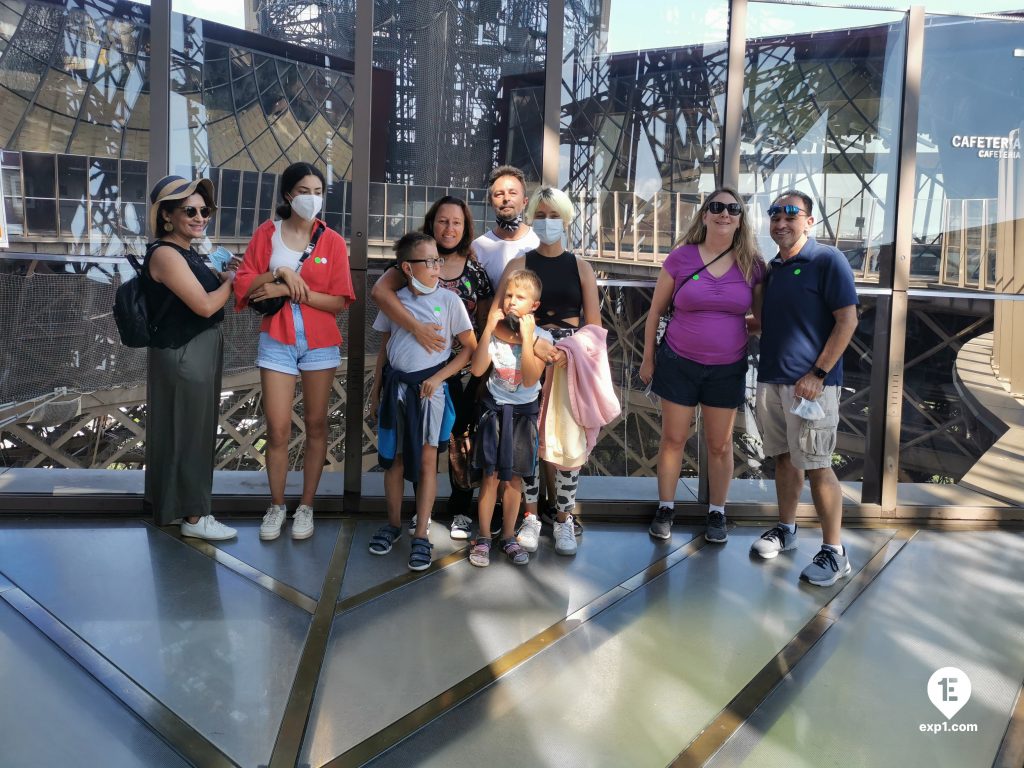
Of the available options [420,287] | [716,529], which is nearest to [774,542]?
[716,529]

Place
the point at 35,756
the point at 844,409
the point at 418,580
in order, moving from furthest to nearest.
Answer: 1. the point at 844,409
2. the point at 418,580
3. the point at 35,756

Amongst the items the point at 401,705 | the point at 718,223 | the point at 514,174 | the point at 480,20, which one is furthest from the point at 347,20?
the point at 401,705

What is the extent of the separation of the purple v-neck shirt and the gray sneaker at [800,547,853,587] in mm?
850

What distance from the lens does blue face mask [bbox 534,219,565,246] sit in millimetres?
2971

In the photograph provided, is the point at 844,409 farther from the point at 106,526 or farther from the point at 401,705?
the point at 106,526

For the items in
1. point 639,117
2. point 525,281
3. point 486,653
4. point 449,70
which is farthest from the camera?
point 639,117

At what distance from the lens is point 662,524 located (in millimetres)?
3422

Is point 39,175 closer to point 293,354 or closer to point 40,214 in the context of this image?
point 40,214

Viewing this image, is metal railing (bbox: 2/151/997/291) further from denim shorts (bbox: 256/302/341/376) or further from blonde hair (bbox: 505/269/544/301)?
blonde hair (bbox: 505/269/544/301)

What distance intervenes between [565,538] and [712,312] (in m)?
1.11

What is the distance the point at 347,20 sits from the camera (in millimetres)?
3490

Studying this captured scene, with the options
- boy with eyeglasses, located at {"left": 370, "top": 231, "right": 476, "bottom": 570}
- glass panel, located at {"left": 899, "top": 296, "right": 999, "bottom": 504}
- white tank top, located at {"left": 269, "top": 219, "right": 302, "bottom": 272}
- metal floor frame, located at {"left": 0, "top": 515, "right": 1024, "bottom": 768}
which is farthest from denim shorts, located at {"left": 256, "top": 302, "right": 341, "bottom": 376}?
glass panel, located at {"left": 899, "top": 296, "right": 999, "bottom": 504}

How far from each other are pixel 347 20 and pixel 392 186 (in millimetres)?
754

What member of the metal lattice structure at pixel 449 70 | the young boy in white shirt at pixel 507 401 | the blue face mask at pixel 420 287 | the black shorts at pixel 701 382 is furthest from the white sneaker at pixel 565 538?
the metal lattice structure at pixel 449 70
